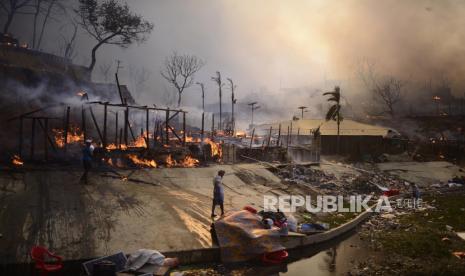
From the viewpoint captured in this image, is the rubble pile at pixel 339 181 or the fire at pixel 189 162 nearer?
the fire at pixel 189 162

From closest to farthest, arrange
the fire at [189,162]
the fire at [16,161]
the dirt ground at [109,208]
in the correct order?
the dirt ground at [109,208] < the fire at [16,161] < the fire at [189,162]

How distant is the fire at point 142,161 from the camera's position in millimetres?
17125

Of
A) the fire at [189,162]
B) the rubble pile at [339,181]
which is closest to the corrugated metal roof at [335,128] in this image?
the rubble pile at [339,181]

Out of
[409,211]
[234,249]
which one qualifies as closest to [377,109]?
[409,211]

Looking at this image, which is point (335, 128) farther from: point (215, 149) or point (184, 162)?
point (184, 162)

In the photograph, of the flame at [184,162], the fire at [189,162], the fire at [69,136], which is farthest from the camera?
the fire at [69,136]

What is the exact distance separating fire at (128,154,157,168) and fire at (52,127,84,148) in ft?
10.6

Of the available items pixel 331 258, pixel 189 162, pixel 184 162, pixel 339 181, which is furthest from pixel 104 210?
pixel 339 181

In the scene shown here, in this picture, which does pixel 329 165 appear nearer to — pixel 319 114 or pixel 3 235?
pixel 3 235

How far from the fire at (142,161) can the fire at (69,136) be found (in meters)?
3.24

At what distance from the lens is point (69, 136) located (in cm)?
2062

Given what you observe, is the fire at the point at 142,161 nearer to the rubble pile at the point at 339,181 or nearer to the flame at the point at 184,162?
the flame at the point at 184,162

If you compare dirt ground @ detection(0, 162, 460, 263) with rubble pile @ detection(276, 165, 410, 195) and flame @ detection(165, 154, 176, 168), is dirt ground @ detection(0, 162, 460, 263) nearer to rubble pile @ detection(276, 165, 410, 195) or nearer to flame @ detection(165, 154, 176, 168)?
flame @ detection(165, 154, 176, 168)

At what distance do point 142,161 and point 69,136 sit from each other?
6.11 meters
